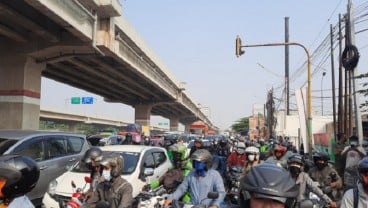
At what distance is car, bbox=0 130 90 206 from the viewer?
1003 centimetres

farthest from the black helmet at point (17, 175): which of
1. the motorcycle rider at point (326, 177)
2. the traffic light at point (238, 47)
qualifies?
the traffic light at point (238, 47)

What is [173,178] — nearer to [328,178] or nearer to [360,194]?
[328,178]

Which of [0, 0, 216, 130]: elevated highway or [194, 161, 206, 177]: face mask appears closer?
[194, 161, 206, 177]: face mask

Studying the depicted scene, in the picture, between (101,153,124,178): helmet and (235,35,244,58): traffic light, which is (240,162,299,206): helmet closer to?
(101,153,124,178): helmet

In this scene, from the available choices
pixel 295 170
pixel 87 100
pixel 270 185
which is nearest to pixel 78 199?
pixel 295 170

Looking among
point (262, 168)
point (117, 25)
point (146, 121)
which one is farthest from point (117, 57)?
point (146, 121)

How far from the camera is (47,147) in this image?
35.7 ft

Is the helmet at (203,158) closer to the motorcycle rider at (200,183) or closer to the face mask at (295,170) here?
the motorcycle rider at (200,183)

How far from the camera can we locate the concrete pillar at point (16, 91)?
79.8ft

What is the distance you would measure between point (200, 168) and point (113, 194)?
1.15m

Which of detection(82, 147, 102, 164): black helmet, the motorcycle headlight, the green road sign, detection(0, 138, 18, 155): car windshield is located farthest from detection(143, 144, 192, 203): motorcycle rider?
the green road sign

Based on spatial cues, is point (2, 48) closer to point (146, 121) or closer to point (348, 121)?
point (348, 121)

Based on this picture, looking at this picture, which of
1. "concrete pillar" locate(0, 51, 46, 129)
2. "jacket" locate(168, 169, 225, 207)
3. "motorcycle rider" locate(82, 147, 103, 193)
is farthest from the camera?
"concrete pillar" locate(0, 51, 46, 129)

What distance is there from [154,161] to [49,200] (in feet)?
9.07
